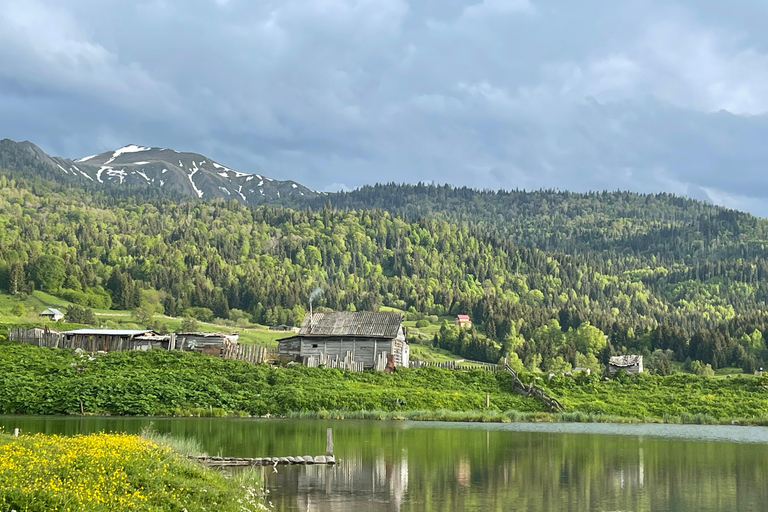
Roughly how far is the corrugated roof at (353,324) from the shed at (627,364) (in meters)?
30.0

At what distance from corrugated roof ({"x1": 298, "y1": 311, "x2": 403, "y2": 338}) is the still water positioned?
92.5 ft

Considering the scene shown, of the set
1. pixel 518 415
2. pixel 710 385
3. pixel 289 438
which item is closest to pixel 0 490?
pixel 289 438

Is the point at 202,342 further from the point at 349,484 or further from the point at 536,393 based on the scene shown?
the point at 349,484

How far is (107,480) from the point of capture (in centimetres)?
1866

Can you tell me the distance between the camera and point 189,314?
163 m

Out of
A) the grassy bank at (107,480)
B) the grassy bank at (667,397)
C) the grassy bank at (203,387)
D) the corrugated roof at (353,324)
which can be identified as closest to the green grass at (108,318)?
the corrugated roof at (353,324)

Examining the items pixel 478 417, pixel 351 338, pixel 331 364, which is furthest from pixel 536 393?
pixel 351 338

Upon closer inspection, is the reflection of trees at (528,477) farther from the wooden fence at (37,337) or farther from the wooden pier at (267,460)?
the wooden fence at (37,337)

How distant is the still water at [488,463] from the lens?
2550 centimetres

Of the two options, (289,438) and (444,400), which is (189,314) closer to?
(444,400)

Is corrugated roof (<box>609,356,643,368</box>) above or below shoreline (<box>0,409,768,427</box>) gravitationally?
above

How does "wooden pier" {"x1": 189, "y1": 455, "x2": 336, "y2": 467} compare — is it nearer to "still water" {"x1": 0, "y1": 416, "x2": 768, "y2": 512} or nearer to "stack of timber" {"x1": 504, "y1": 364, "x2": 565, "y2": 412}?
"still water" {"x1": 0, "y1": 416, "x2": 768, "y2": 512}

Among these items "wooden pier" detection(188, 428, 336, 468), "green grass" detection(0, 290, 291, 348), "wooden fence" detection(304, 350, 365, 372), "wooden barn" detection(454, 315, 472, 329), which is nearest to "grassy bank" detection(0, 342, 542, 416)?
"wooden fence" detection(304, 350, 365, 372)

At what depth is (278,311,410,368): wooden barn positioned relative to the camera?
3110 inches
